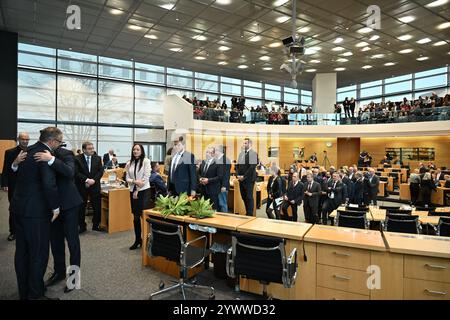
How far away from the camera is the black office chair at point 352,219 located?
17.1 feet

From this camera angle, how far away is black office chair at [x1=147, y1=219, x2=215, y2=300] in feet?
10.6

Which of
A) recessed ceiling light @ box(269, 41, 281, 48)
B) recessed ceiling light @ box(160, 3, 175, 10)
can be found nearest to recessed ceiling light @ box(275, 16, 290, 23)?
recessed ceiling light @ box(269, 41, 281, 48)

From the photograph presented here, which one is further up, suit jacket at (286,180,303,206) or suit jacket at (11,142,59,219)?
suit jacket at (11,142,59,219)

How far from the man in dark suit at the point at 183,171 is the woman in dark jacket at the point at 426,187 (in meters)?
9.52

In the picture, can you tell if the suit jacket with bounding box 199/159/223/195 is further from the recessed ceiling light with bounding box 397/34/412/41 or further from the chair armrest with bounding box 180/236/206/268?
the recessed ceiling light with bounding box 397/34/412/41

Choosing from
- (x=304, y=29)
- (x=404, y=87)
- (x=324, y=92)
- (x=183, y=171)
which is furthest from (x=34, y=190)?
(x=404, y=87)

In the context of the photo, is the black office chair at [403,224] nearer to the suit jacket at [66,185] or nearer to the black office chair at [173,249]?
the black office chair at [173,249]

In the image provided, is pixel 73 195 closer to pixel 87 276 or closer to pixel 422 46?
pixel 87 276

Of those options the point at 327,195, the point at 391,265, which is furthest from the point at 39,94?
the point at 391,265

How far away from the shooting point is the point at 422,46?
13977mm

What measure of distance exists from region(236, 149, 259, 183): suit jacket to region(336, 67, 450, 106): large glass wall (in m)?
18.6

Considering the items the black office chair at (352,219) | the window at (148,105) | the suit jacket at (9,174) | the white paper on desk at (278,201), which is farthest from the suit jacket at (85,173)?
the window at (148,105)

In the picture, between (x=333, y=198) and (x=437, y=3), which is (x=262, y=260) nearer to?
(x=333, y=198)

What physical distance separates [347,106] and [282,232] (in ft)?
56.3
